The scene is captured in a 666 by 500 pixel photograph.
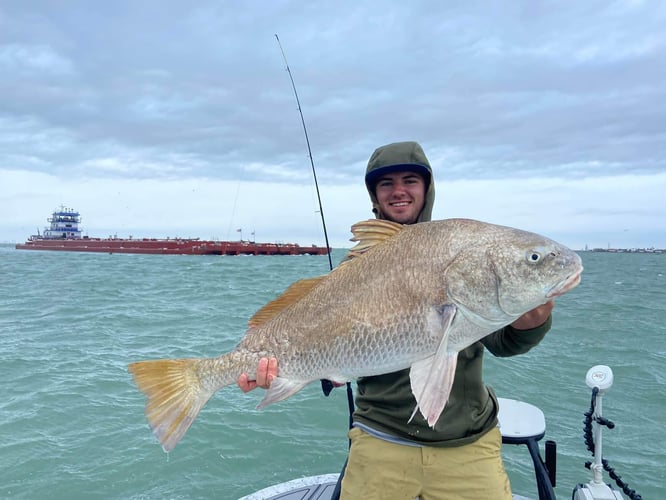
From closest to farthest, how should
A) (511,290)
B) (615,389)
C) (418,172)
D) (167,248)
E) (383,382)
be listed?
(511,290) → (383,382) → (418,172) → (615,389) → (167,248)

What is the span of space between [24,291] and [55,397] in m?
16.8

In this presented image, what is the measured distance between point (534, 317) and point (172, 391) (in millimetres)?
2082

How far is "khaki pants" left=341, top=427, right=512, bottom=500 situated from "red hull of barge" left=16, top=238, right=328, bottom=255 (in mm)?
70311

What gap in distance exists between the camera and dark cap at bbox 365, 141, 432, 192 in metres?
3.36

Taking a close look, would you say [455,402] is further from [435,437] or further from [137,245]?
[137,245]

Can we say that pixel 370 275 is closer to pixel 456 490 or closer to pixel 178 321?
pixel 456 490

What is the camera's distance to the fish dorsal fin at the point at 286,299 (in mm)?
2962

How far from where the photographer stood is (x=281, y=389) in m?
2.79

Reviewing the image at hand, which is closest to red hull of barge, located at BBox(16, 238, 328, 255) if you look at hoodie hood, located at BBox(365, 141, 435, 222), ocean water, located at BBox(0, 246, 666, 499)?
ocean water, located at BBox(0, 246, 666, 499)

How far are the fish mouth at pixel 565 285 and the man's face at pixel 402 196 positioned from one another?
1.22m

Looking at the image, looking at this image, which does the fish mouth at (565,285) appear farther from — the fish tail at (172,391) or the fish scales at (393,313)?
the fish tail at (172,391)

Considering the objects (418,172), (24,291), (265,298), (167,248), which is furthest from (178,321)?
(167,248)

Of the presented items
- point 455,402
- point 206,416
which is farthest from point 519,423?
point 206,416

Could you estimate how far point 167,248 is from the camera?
72812mm
